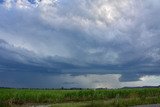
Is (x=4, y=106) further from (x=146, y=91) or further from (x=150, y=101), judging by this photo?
(x=146, y=91)

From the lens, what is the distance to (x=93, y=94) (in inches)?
3703

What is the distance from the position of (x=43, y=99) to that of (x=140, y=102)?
31.7 meters

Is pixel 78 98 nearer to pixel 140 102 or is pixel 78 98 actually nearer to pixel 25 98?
pixel 25 98

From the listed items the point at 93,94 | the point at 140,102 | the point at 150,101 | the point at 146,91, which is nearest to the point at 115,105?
the point at 140,102

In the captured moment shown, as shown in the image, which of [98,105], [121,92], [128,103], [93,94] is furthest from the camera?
[121,92]

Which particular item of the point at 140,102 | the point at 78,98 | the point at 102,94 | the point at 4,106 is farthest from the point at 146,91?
Result: the point at 4,106

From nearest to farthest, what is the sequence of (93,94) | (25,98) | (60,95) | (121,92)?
1. (25,98)
2. (60,95)
3. (93,94)
4. (121,92)

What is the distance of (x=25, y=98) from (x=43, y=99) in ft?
14.5

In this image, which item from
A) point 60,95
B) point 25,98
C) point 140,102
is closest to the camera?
point 140,102

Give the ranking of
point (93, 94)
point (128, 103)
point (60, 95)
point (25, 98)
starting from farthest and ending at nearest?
point (93, 94) < point (60, 95) < point (25, 98) < point (128, 103)

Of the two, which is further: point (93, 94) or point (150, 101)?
point (93, 94)

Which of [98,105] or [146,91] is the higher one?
[146,91]

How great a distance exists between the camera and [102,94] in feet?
314

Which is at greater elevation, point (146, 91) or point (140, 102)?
point (146, 91)
